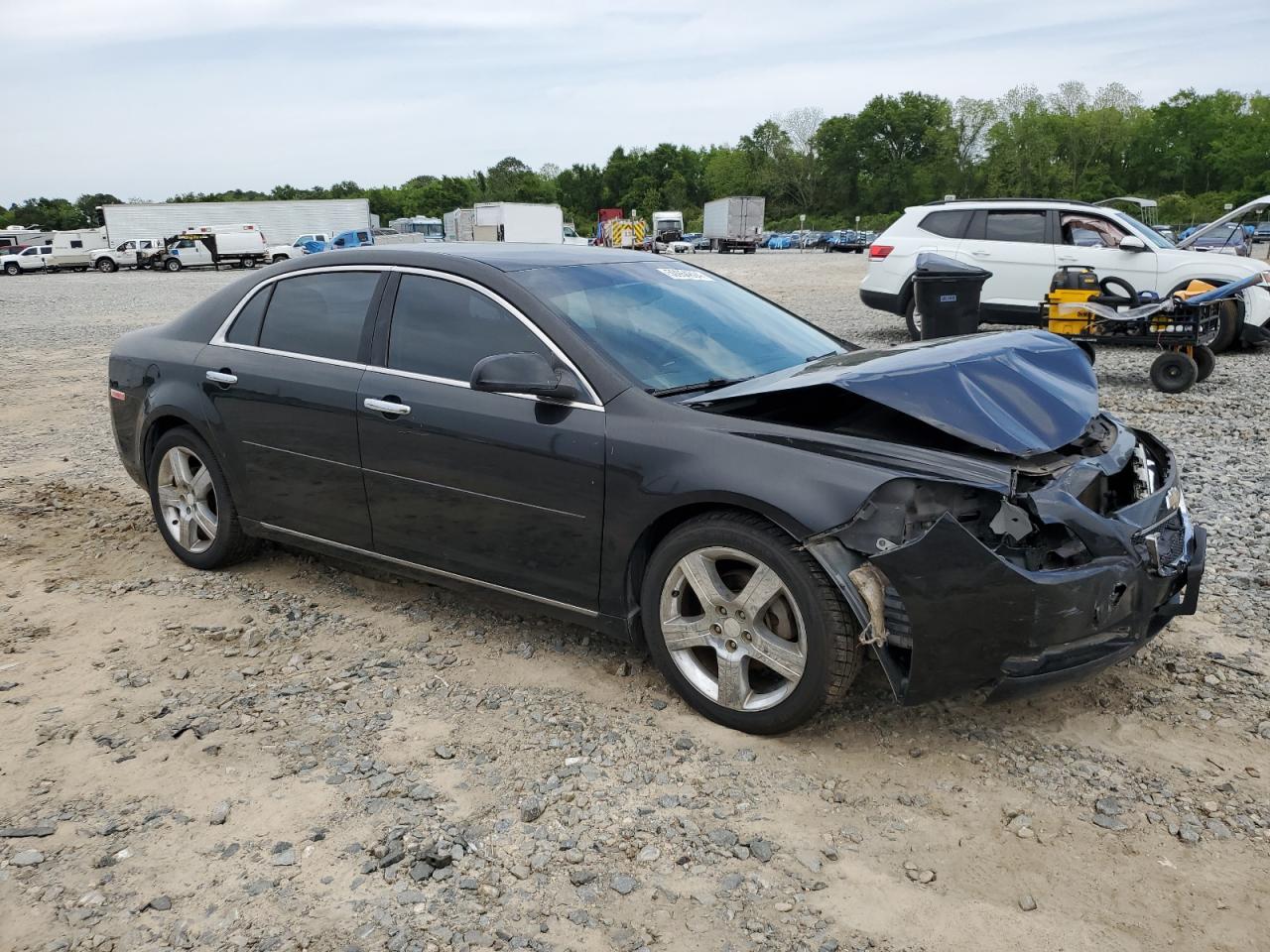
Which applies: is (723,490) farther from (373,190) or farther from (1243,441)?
(373,190)

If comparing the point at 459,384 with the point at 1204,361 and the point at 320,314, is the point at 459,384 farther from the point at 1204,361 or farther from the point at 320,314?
the point at 1204,361

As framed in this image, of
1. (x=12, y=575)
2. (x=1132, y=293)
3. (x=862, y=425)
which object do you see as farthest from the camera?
(x=1132, y=293)

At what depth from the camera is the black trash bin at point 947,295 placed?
22.5 ft

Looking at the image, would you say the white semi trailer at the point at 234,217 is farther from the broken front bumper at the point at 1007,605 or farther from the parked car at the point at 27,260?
the broken front bumper at the point at 1007,605

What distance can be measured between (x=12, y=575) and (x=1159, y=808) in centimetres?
531

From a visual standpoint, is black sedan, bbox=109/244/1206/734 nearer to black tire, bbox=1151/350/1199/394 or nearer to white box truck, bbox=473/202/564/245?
black tire, bbox=1151/350/1199/394

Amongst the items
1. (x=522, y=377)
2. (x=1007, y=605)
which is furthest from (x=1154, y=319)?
(x=522, y=377)

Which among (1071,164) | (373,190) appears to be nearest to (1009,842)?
(1071,164)

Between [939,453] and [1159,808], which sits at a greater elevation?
[939,453]

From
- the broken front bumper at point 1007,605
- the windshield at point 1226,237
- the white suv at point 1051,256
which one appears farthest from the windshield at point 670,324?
the windshield at point 1226,237

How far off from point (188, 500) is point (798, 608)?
11.2 ft

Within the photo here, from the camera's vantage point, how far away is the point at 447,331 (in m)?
4.17

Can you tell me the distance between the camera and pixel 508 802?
3146 millimetres

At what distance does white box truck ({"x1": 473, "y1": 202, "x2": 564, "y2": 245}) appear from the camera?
46.5 metres
